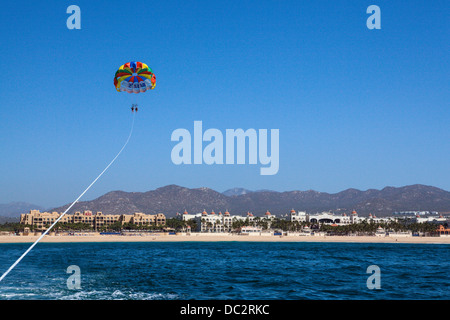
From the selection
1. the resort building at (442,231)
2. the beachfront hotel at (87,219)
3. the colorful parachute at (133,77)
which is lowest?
the resort building at (442,231)

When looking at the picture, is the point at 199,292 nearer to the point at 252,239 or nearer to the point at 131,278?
the point at 131,278

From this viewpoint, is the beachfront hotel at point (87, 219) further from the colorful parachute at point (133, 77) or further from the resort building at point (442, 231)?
the colorful parachute at point (133, 77)

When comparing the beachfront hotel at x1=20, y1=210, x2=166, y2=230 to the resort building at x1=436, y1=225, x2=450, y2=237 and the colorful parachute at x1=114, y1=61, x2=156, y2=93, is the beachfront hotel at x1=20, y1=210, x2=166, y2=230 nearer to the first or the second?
the resort building at x1=436, y1=225, x2=450, y2=237

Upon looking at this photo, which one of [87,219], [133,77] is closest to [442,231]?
[87,219]

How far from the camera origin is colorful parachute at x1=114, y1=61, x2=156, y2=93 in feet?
134

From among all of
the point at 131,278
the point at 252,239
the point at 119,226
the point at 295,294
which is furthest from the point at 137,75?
the point at 119,226

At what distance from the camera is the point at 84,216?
610ft

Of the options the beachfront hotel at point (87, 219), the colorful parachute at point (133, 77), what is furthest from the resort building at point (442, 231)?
the colorful parachute at point (133, 77)

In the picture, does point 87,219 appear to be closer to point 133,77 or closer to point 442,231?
point 442,231

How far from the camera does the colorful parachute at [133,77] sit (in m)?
40.8

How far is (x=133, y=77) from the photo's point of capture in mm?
41156

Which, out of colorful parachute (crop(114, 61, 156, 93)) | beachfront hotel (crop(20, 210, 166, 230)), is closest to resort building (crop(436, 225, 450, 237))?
beachfront hotel (crop(20, 210, 166, 230))
